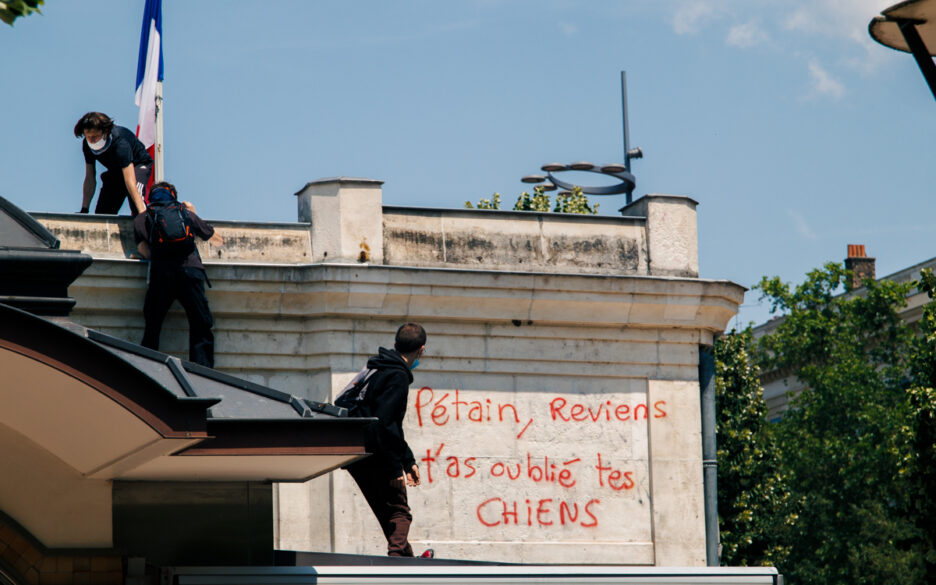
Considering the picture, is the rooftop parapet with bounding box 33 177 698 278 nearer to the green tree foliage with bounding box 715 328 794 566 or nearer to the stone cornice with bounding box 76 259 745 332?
the stone cornice with bounding box 76 259 745 332

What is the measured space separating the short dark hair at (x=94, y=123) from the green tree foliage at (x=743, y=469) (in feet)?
66.6

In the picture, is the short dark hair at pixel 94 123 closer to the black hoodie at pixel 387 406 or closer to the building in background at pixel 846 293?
the black hoodie at pixel 387 406

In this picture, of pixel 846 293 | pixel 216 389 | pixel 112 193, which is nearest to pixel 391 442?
pixel 216 389

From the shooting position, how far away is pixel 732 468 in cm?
3306

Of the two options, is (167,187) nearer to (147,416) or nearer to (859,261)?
(147,416)

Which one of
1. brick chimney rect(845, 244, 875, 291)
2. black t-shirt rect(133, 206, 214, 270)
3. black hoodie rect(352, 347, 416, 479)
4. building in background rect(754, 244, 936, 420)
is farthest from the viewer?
brick chimney rect(845, 244, 875, 291)

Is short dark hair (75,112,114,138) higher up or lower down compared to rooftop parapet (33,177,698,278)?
higher up

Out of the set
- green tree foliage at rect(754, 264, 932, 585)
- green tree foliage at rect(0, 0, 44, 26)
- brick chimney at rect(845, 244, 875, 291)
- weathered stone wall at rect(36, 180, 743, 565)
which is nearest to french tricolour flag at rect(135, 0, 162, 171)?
weathered stone wall at rect(36, 180, 743, 565)

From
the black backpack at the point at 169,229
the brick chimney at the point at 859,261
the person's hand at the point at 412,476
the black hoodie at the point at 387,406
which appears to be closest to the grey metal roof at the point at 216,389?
the black hoodie at the point at 387,406

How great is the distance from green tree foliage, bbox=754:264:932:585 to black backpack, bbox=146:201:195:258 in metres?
27.1

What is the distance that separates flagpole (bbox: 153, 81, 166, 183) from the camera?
59.8 ft

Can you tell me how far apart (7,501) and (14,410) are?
102 cm

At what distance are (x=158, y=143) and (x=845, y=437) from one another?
102ft

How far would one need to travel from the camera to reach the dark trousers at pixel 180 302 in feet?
47.4
